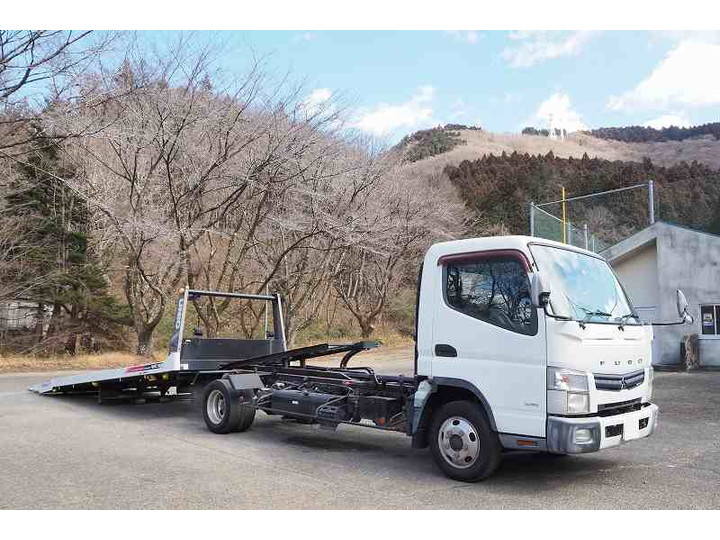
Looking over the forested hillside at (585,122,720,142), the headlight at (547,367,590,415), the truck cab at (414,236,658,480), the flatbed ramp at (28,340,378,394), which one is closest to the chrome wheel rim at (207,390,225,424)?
the flatbed ramp at (28,340,378,394)

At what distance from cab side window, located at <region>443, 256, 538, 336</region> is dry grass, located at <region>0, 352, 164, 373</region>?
680 inches

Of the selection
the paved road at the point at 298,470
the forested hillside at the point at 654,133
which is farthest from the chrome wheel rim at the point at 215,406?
the forested hillside at the point at 654,133

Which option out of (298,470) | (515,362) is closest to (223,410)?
(298,470)

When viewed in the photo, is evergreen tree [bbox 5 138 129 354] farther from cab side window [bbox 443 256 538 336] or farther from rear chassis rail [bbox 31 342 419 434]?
cab side window [bbox 443 256 538 336]

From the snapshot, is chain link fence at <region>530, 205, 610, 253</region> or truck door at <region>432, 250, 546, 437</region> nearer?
truck door at <region>432, 250, 546, 437</region>

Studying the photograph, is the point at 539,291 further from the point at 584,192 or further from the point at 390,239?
the point at 584,192

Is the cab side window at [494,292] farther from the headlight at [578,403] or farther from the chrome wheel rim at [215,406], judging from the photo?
the chrome wheel rim at [215,406]

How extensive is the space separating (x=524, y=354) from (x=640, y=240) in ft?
50.2

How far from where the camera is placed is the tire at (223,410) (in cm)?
924

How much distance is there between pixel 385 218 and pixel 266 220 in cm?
517

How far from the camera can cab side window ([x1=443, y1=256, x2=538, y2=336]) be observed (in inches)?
251

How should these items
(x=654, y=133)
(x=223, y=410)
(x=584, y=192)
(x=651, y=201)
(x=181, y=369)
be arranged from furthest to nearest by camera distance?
(x=654, y=133), (x=584, y=192), (x=651, y=201), (x=181, y=369), (x=223, y=410)

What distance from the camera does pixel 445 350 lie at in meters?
6.84

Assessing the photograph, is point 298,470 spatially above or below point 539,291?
below
